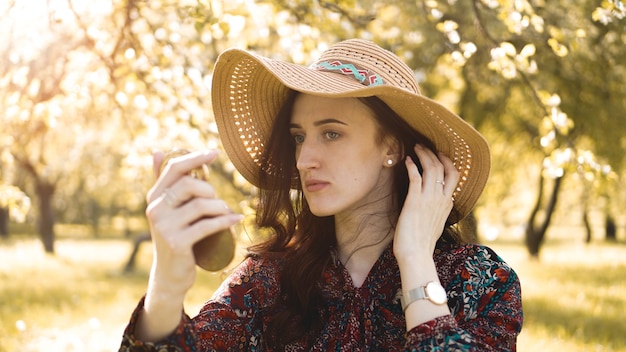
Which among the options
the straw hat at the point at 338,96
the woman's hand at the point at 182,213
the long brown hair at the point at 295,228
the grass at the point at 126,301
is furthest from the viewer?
the grass at the point at 126,301

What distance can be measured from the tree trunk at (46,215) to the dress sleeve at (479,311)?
22106 millimetres

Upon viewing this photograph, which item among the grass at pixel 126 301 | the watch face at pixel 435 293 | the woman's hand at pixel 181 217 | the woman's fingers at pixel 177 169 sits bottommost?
the grass at pixel 126 301

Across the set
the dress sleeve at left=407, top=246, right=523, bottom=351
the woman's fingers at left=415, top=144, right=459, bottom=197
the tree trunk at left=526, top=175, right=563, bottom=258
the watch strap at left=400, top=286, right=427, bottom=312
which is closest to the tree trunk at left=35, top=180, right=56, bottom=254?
the tree trunk at left=526, top=175, right=563, bottom=258

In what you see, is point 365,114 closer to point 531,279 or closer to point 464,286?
point 464,286

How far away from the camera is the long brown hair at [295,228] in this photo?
2.47 meters

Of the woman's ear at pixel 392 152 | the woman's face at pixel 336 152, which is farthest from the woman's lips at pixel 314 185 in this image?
the woman's ear at pixel 392 152

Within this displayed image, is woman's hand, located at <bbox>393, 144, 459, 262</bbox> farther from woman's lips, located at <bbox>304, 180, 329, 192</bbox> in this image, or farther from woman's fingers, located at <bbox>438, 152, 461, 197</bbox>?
woman's lips, located at <bbox>304, 180, 329, 192</bbox>

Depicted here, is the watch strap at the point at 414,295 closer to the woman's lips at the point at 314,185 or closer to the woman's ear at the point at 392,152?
the woman's lips at the point at 314,185

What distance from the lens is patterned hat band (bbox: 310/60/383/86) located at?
2.41 m

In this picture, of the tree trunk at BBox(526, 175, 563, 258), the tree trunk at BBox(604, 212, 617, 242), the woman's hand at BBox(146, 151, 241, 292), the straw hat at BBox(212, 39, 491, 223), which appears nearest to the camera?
the woman's hand at BBox(146, 151, 241, 292)

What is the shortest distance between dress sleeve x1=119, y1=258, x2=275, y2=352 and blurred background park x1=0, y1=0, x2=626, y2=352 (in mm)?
103

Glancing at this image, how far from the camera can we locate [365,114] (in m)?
2.49

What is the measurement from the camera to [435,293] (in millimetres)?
2033

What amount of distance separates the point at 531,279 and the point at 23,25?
1061 centimetres
